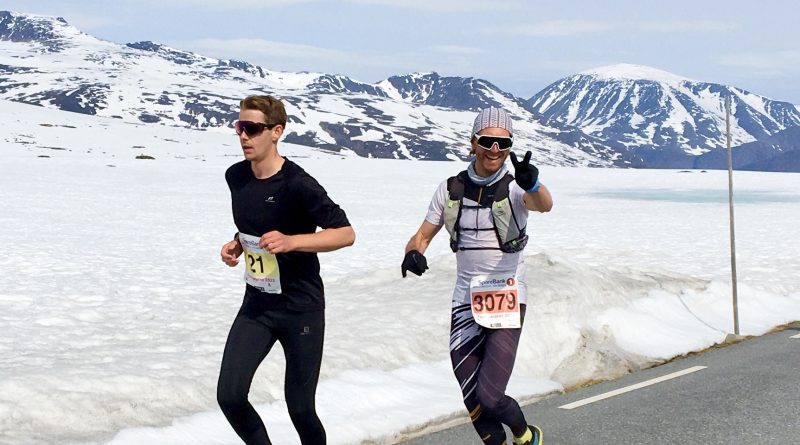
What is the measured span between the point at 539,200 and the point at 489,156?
0.39m

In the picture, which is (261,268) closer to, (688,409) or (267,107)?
(267,107)

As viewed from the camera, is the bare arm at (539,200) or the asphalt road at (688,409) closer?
the bare arm at (539,200)

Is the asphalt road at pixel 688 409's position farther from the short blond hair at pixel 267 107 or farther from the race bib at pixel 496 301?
the short blond hair at pixel 267 107

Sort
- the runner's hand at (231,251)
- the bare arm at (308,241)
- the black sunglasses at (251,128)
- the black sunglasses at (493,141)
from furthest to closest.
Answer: the black sunglasses at (493,141)
the runner's hand at (231,251)
the black sunglasses at (251,128)
the bare arm at (308,241)

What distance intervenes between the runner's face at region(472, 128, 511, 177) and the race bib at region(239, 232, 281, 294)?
1.36 metres

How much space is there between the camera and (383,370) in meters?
8.84

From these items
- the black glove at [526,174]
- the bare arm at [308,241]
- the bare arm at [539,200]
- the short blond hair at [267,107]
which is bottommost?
the bare arm at [308,241]

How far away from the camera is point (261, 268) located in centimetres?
476

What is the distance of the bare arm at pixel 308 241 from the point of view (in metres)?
4.43

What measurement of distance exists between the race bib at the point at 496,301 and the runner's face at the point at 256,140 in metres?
1.50

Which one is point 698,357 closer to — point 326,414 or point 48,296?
point 326,414

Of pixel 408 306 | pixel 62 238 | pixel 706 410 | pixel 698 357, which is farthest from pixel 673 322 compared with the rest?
pixel 62 238

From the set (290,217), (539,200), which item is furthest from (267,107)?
(539,200)

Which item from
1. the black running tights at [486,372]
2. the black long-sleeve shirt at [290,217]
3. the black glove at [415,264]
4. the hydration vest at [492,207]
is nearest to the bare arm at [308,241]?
the black long-sleeve shirt at [290,217]
